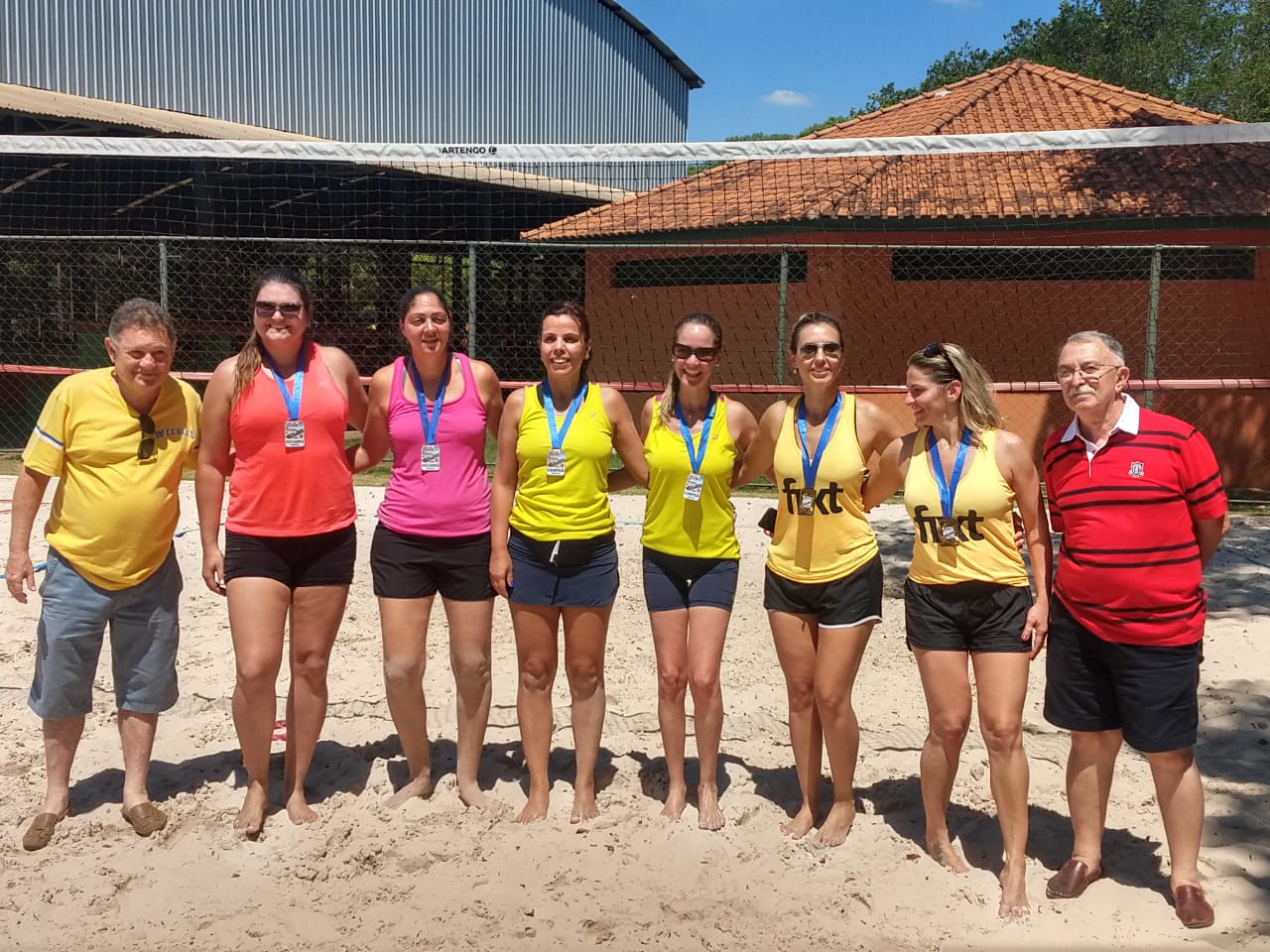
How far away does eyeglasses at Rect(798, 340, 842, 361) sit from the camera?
3055 millimetres

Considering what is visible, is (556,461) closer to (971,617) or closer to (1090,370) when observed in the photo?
(971,617)

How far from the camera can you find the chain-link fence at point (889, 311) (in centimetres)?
983

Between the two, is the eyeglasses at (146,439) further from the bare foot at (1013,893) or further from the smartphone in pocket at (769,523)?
the bare foot at (1013,893)

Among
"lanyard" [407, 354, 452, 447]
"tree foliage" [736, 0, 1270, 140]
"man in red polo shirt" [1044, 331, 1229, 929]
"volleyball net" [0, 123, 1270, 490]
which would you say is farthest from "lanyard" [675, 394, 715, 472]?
"tree foliage" [736, 0, 1270, 140]

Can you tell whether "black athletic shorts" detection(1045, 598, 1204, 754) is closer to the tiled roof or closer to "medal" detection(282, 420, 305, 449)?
"medal" detection(282, 420, 305, 449)

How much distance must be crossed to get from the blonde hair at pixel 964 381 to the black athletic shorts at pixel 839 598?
1.57ft

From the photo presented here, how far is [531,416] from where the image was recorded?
3.23m

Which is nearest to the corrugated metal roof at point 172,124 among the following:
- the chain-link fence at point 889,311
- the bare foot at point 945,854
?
the chain-link fence at point 889,311

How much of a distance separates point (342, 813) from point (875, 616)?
182 cm

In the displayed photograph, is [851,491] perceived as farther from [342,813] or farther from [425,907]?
[342,813]

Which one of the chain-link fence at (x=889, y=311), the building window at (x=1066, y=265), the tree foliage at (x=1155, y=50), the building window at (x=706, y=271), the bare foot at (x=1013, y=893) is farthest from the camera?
the tree foliage at (x=1155, y=50)

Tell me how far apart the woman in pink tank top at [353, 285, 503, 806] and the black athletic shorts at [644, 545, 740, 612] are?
0.53 metres

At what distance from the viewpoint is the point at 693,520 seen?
3.19 meters

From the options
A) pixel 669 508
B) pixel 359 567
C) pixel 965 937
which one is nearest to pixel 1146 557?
pixel 965 937
